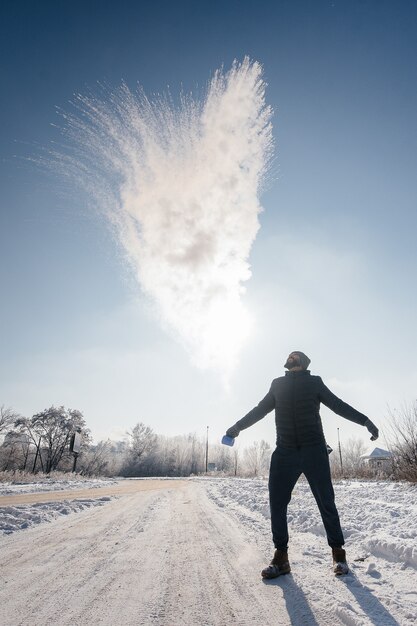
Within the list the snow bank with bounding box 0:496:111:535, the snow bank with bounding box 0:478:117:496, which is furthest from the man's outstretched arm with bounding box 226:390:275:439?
the snow bank with bounding box 0:478:117:496

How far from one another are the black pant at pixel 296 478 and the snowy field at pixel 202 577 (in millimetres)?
312

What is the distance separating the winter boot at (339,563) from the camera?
2539mm

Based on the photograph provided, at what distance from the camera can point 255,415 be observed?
11.2ft

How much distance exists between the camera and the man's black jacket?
3.01 m

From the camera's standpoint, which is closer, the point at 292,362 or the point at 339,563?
the point at 339,563

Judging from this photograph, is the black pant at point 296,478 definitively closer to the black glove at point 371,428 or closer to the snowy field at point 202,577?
the snowy field at point 202,577

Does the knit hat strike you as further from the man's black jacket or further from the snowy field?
the snowy field

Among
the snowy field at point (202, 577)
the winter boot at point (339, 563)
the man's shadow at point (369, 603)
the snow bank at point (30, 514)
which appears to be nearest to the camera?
the man's shadow at point (369, 603)

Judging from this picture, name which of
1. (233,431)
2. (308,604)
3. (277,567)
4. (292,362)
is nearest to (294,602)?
(308,604)

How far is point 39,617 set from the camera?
1866 mm

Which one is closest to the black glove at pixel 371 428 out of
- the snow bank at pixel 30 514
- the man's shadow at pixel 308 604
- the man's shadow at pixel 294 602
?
the man's shadow at pixel 308 604

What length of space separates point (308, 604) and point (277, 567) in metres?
0.62

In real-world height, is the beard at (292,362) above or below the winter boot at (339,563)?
above

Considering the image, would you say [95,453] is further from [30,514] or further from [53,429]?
[30,514]
